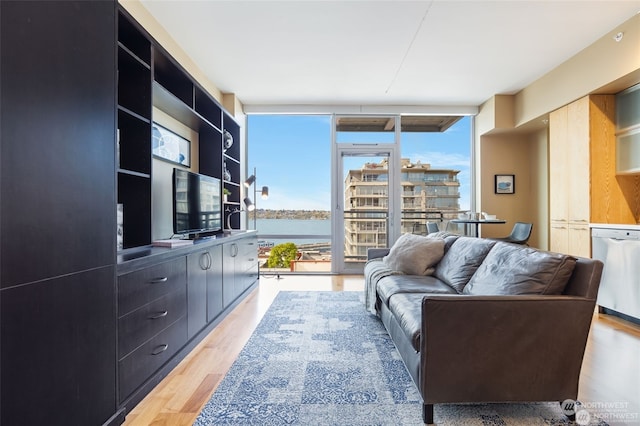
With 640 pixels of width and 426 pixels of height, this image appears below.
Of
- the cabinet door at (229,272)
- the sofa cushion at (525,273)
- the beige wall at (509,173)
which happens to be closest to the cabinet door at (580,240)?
the beige wall at (509,173)

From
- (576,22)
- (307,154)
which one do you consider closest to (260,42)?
(307,154)

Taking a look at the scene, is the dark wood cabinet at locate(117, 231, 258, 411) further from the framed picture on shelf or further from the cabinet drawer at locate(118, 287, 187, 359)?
the framed picture on shelf

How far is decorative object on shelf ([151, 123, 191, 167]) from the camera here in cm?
285

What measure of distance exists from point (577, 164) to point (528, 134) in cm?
182

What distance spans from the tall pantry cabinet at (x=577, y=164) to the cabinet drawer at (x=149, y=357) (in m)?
4.06

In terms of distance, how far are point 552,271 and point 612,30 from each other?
3.15 meters

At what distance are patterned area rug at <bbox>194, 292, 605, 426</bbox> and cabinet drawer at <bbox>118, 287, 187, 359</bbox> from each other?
49 centimetres

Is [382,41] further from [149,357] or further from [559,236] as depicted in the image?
[149,357]

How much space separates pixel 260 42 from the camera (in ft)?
11.0

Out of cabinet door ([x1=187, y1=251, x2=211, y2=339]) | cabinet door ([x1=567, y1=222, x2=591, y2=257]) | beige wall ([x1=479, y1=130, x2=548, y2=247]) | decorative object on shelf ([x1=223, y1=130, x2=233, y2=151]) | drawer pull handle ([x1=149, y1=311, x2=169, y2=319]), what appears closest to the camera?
drawer pull handle ([x1=149, y1=311, x2=169, y2=319])

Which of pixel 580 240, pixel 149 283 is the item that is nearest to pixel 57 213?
pixel 149 283

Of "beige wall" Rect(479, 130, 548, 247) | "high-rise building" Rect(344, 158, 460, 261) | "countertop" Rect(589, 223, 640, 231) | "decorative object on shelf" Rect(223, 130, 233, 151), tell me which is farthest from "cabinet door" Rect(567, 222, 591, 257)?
"decorative object on shelf" Rect(223, 130, 233, 151)

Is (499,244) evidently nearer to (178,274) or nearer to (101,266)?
(178,274)

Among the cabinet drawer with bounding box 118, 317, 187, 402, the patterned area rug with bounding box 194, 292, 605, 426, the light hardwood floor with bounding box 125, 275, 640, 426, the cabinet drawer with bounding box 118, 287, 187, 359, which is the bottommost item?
the light hardwood floor with bounding box 125, 275, 640, 426
